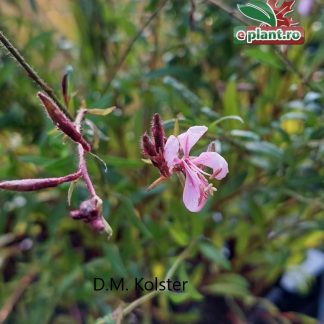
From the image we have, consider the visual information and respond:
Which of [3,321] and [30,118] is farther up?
[30,118]

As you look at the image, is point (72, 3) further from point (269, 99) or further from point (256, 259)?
point (256, 259)

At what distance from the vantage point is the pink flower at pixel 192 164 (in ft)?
0.94

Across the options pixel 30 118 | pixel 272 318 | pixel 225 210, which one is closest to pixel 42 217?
pixel 30 118

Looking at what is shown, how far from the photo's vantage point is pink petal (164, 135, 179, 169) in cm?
28

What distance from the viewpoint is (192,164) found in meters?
0.31

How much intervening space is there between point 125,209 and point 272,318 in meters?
0.35

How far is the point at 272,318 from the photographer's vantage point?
0.74m

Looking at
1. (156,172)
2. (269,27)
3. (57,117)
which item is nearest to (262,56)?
(269,27)

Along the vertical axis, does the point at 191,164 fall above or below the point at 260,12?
below

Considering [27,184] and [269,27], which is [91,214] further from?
[269,27]

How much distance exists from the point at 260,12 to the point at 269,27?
2 centimetres

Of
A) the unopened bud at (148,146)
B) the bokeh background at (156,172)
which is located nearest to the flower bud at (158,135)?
the unopened bud at (148,146)

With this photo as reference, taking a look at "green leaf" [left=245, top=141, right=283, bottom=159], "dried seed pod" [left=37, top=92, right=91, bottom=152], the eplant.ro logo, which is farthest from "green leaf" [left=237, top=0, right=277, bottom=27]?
"dried seed pod" [left=37, top=92, right=91, bottom=152]

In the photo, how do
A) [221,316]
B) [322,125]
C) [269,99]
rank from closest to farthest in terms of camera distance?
[322,125] → [269,99] → [221,316]
